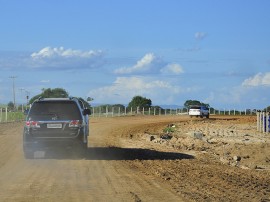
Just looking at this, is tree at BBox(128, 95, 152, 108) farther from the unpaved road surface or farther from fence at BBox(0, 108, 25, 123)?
the unpaved road surface

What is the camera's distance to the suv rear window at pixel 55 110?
20.7 m

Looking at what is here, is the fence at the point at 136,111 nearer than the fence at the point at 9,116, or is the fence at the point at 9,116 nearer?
the fence at the point at 9,116

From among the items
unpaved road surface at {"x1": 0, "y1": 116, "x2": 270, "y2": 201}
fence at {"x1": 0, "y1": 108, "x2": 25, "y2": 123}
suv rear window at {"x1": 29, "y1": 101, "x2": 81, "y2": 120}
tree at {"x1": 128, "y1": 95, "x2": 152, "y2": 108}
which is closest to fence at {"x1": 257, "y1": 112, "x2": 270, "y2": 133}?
unpaved road surface at {"x1": 0, "y1": 116, "x2": 270, "y2": 201}

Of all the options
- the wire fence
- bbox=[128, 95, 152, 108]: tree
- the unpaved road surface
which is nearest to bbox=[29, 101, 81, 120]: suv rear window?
the unpaved road surface

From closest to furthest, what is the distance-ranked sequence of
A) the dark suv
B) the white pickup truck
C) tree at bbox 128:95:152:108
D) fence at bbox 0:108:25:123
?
the dark suv < fence at bbox 0:108:25:123 < the white pickup truck < tree at bbox 128:95:152:108

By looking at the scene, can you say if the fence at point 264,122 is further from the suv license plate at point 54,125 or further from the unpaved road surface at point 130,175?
the suv license plate at point 54,125

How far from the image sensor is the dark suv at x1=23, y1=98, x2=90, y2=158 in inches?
808

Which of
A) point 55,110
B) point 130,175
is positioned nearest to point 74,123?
point 55,110

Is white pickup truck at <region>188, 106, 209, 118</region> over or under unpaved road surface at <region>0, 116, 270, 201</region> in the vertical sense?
over

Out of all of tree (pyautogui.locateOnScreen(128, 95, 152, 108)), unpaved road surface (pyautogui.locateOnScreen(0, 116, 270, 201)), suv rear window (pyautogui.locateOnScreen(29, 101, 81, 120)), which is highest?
tree (pyautogui.locateOnScreen(128, 95, 152, 108))

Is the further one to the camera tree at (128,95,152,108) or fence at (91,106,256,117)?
tree at (128,95,152,108)

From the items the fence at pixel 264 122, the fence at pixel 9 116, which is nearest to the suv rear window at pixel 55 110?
the fence at pixel 264 122

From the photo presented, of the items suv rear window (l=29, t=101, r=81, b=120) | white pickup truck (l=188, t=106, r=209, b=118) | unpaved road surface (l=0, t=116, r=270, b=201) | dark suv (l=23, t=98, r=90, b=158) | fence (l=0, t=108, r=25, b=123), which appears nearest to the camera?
unpaved road surface (l=0, t=116, r=270, b=201)

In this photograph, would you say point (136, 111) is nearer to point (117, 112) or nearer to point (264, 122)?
point (117, 112)
